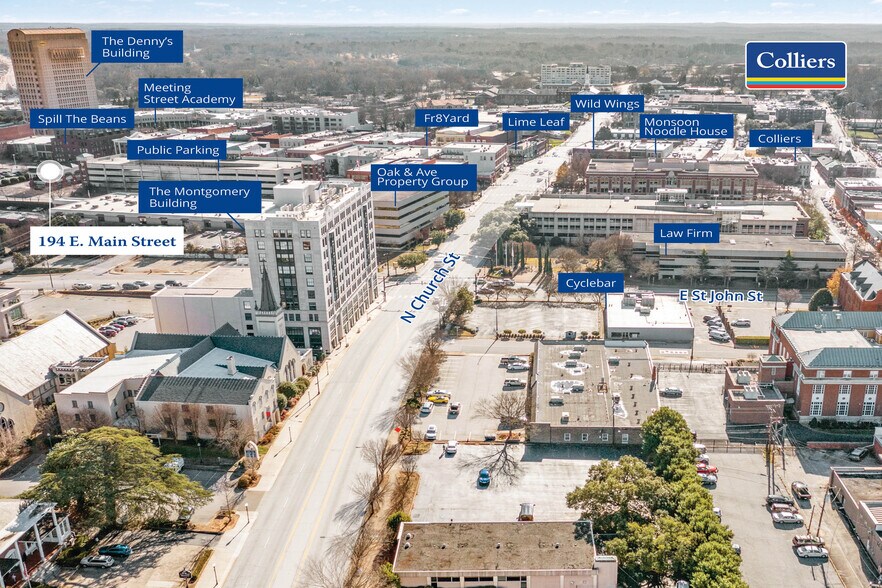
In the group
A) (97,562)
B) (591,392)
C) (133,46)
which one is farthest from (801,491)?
(133,46)

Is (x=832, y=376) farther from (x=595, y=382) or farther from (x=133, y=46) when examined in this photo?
(x=133, y=46)

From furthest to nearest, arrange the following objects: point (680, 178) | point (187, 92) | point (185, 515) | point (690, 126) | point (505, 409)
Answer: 1. point (680, 178)
2. point (690, 126)
3. point (187, 92)
4. point (505, 409)
5. point (185, 515)

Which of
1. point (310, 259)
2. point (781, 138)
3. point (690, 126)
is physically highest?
point (690, 126)

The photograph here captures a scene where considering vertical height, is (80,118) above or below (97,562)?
above

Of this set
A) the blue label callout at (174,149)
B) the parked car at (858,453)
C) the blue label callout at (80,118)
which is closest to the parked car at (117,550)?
the blue label callout at (174,149)

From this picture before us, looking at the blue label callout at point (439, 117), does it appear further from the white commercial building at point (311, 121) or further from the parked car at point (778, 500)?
the white commercial building at point (311, 121)
